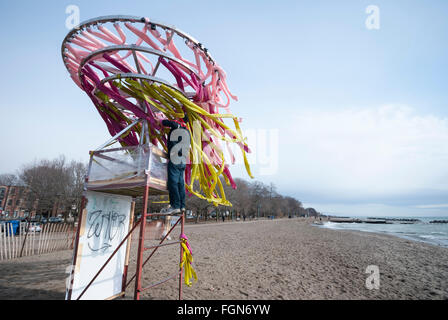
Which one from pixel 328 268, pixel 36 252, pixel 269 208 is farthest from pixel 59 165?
pixel 269 208

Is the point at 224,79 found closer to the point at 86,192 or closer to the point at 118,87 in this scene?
the point at 118,87

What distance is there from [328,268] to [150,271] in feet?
28.0

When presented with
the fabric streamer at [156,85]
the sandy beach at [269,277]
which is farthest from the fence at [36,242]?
the fabric streamer at [156,85]

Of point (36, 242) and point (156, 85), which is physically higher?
point (156, 85)

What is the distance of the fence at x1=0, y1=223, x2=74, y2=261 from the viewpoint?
12281 millimetres

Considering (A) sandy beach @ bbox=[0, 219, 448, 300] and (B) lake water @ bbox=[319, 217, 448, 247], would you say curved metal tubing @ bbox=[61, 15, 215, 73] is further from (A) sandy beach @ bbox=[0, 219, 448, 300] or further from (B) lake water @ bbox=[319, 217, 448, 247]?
(B) lake water @ bbox=[319, 217, 448, 247]

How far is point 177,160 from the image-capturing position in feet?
18.0

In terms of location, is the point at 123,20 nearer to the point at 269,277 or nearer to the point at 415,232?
the point at 269,277

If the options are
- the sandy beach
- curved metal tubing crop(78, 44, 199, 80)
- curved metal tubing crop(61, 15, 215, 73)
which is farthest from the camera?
the sandy beach

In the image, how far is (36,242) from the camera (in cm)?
1502

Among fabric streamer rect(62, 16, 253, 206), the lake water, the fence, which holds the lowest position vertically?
the lake water

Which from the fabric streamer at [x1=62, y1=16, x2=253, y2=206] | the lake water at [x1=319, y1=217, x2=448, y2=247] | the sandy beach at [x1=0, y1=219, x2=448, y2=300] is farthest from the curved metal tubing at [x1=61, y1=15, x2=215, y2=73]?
the lake water at [x1=319, y1=217, x2=448, y2=247]

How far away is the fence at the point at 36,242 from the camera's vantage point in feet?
40.3

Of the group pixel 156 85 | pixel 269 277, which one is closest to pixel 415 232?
pixel 269 277
